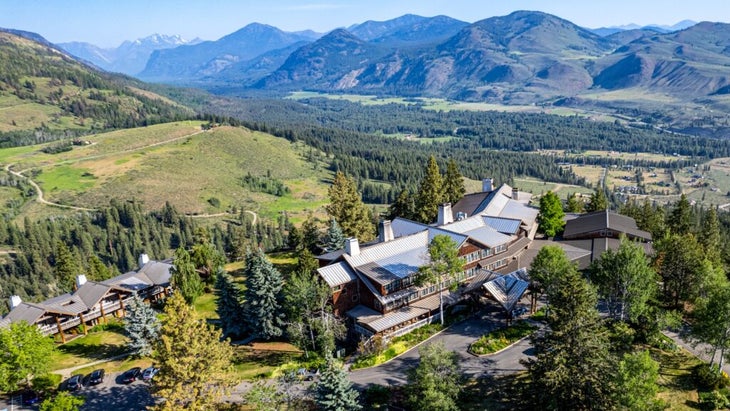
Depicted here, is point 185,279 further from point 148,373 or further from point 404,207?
point 404,207

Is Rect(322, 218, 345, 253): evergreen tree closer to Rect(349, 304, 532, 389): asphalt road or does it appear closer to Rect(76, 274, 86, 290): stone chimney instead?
Rect(349, 304, 532, 389): asphalt road

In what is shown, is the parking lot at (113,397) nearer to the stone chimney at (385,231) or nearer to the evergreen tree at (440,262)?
the evergreen tree at (440,262)

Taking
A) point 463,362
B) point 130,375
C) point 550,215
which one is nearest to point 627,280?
point 463,362

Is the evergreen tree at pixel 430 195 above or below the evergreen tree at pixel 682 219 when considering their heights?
above

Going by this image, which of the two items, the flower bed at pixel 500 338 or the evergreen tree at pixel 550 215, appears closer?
the flower bed at pixel 500 338

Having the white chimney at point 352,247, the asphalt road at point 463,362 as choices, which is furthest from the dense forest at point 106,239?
the asphalt road at point 463,362

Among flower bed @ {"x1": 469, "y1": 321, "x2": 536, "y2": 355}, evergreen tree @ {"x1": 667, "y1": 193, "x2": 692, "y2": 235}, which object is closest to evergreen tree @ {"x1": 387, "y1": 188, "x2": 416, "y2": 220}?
flower bed @ {"x1": 469, "y1": 321, "x2": 536, "y2": 355}

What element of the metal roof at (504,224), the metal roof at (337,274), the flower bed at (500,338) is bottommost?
the flower bed at (500,338)
